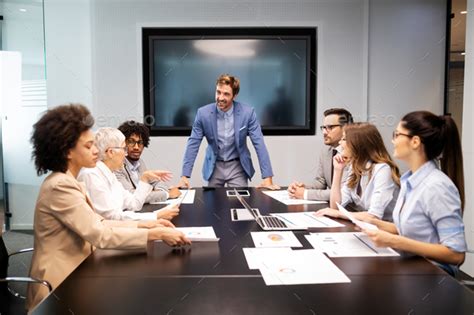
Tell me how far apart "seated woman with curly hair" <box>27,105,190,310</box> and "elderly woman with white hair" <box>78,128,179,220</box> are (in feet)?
1.09

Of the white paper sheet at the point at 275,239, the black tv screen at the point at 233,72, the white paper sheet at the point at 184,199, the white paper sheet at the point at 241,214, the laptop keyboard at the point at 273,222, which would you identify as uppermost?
the black tv screen at the point at 233,72

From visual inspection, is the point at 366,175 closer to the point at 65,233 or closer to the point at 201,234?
the point at 201,234

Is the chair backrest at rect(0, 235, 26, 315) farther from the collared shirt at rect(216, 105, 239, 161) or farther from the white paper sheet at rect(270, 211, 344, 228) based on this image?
the collared shirt at rect(216, 105, 239, 161)

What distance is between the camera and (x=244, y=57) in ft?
14.6

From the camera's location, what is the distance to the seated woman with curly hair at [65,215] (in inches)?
55.5

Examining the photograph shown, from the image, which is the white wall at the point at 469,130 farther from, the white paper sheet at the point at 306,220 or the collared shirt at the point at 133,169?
the collared shirt at the point at 133,169

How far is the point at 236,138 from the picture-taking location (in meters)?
3.37

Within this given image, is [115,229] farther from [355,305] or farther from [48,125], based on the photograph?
[355,305]

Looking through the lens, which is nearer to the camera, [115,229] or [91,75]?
[115,229]

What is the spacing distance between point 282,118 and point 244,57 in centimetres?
75

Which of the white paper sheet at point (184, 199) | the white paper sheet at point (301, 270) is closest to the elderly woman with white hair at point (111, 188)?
the white paper sheet at point (184, 199)

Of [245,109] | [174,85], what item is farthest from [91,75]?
[245,109]

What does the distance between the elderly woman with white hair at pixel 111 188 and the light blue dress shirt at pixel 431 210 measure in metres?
1.02

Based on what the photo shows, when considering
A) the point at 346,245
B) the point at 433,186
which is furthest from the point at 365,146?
the point at 346,245
